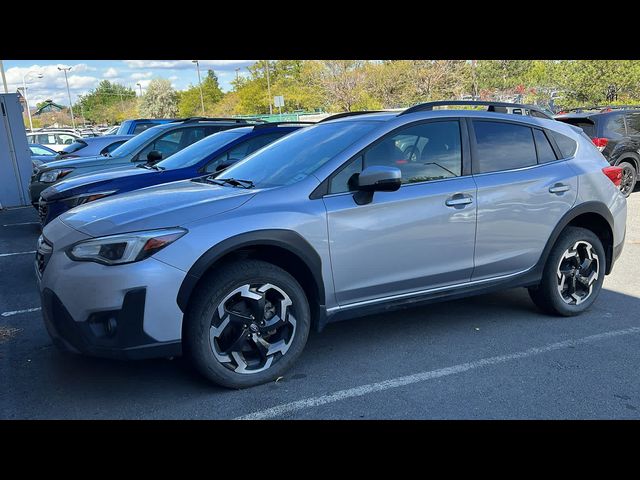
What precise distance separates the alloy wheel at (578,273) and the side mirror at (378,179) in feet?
6.33

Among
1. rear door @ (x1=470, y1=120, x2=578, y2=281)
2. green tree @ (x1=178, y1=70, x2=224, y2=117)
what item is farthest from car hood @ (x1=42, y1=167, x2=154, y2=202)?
green tree @ (x1=178, y1=70, x2=224, y2=117)

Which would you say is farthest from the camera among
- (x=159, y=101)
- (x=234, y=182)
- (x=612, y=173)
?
(x=159, y=101)

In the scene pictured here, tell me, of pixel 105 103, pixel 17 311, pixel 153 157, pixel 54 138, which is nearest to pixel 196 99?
pixel 105 103

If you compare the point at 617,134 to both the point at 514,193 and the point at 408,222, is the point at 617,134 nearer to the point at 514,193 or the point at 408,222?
the point at 514,193

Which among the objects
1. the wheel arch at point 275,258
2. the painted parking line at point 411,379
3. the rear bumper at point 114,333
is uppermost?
the wheel arch at point 275,258

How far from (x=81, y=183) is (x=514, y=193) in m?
4.59

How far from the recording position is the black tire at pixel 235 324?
3217 mm

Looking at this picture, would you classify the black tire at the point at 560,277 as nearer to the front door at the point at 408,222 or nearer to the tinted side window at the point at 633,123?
the front door at the point at 408,222

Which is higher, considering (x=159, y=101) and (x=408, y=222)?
(x=159, y=101)

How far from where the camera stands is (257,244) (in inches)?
132

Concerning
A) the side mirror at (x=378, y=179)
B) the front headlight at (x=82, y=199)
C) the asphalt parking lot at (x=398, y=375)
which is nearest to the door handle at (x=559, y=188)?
the asphalt parking lot at (x=398, y=375)

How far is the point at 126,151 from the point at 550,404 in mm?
7668

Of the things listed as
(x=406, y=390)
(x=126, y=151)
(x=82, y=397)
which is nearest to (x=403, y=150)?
(x=406, y=390)

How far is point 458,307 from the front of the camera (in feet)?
16.3
